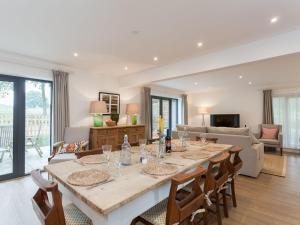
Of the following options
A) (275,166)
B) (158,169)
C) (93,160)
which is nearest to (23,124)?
(93,160)

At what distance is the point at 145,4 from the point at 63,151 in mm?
3128

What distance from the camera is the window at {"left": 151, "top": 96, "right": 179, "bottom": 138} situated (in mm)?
6910

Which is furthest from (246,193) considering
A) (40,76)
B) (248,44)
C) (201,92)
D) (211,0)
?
(201,92)

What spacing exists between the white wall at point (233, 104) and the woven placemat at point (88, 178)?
7100 millimetres

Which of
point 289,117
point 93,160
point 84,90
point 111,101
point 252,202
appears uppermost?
point 84,90

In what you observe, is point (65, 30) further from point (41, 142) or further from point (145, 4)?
point (41, 142)

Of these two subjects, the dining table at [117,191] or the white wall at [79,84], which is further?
the white wall at [79,84]

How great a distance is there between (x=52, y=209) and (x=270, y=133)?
22.0ft

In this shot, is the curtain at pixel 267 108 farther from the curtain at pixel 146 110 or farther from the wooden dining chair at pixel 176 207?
the wooden dining chair at pixel 176 207

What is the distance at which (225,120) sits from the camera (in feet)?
24.2

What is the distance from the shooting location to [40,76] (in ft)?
12.7

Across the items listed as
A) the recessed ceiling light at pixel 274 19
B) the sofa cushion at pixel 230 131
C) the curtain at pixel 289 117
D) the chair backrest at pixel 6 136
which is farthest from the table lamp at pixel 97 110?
the curtain at pixel 289 117

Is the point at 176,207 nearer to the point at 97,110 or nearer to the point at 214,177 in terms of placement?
the point at 214,177

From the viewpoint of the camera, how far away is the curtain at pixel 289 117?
612 centimetres
